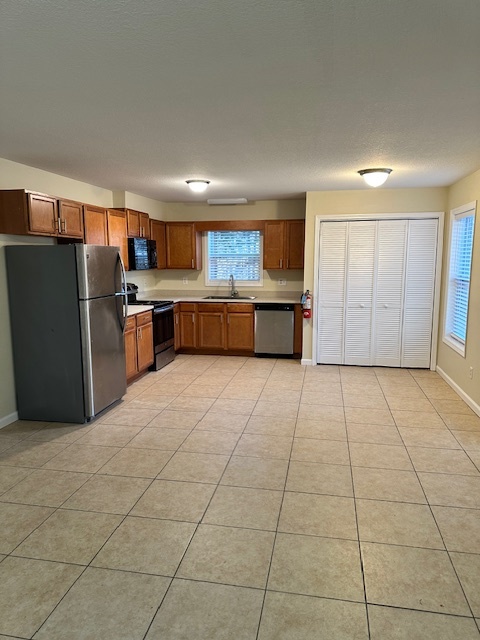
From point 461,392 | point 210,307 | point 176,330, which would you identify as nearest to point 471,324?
point 461,392

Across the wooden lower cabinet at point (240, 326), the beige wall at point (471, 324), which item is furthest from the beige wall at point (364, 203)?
the wooden lower cabinet at point (240, 326)

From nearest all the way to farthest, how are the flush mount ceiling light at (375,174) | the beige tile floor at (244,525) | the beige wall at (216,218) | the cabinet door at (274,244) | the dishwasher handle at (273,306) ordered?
the beige tile floor at (244,525) → the flush mount ceiling light at (375,174) → the dishwasher handle at (273,306) → the cabinet door at (274,244) → the beige wall at (216,218)

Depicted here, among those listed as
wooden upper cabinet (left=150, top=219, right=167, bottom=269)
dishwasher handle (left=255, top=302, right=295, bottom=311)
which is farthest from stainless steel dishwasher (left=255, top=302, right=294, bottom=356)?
wooden upper cabinet (left=150, top=219, right=167, bottom=269)

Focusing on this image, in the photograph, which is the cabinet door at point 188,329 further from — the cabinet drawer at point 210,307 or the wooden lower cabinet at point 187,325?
the cabinet drawer at point 210,307

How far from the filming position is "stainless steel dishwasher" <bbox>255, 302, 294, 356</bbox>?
619cm

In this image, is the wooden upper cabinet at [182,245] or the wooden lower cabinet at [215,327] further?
the wooden upper cabinet at [182,245]

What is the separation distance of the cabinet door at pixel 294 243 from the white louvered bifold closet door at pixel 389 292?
4.02ft

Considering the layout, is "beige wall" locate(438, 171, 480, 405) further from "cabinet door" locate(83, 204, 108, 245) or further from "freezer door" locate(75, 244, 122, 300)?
"cabinet door" locate(83, 204, 108, 245)

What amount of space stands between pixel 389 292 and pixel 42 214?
423 cm

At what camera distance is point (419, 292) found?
5.53 m

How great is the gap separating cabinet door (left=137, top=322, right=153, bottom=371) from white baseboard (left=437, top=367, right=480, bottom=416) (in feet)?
12.0

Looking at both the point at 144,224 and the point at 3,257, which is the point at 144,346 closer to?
the point at 144,224

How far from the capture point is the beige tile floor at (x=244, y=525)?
1.76m

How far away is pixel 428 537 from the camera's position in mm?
2242
